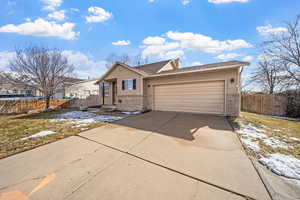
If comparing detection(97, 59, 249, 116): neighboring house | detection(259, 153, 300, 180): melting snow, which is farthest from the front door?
detection(259, 153, 300, 180): melting snow

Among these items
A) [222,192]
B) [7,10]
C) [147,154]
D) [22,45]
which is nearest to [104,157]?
[147,154]

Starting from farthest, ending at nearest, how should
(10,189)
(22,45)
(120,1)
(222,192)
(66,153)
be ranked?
(22,45)
(120,1)
(66,153)
(10,189)
(222,192)

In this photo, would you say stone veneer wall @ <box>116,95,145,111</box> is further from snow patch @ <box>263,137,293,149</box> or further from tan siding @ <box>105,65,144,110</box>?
snow patch @ <box>263,137,293,149</box>

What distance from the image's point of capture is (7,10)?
8797mm

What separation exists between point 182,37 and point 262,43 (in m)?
7.26

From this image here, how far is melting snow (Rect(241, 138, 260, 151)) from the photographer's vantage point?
319cm

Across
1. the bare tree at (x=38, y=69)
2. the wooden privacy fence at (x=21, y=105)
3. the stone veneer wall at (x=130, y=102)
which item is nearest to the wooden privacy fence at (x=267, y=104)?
the stone veneer wall at (x=130, y=102)

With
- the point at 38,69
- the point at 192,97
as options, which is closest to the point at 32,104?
the point at 38,69

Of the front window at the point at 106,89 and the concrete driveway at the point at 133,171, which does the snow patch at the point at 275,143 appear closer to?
the concrete driveway at the point at 133,171

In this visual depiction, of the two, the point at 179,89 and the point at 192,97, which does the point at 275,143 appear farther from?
the point at 179,89

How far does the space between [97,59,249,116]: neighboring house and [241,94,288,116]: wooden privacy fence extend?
5.33m

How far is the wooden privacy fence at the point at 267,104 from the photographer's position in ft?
30.7

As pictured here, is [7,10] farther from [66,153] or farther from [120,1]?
[66,153]

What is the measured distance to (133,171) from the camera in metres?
2.34
